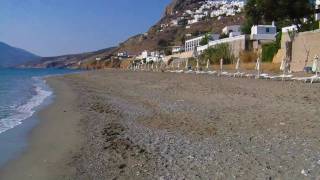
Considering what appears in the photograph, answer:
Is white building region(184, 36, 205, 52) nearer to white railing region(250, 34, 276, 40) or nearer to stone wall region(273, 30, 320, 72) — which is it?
white railing region(250, 34, 276, 40)

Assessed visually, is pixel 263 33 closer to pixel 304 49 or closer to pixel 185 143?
pixel 304 49

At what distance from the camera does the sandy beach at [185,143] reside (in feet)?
21.1

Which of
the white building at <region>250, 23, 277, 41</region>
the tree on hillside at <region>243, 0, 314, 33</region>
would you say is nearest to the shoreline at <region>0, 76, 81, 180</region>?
the tree on hillside at <region>243, 0, 314, 33</region>

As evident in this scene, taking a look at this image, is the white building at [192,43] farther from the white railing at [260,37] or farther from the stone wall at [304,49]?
the stone wall at [304,49]

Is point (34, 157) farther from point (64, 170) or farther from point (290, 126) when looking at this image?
point (290, 126)

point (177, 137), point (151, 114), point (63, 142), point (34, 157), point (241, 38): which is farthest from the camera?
point (241, 38)

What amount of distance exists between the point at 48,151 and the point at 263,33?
52.8m

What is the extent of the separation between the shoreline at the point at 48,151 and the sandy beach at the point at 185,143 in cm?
2

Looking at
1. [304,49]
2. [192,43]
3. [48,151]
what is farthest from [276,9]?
[192,43]

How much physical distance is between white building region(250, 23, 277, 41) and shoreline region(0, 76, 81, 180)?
43.8 meters

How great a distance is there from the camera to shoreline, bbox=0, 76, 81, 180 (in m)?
7.21

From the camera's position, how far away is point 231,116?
1138 centimetres

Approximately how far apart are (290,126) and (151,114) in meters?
5.07

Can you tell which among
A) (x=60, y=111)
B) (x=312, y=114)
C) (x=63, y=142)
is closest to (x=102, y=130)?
(x=63, y=142)
